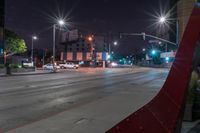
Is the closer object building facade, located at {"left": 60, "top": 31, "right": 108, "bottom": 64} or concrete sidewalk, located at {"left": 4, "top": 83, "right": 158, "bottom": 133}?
concrete sidewalk, located at {"left": 4, "top": 83, "right": 158, "bottom": 133}

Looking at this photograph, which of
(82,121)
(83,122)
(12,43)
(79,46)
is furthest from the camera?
(79,46)

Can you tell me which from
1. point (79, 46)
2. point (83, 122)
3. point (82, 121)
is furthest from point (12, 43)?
point (79, 46)

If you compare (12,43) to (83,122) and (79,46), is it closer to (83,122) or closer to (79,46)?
(83,122)

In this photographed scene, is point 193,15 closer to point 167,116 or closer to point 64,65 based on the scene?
point 167,116

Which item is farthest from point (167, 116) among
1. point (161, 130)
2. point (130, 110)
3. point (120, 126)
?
point (130, 110)

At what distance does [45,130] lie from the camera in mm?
8914

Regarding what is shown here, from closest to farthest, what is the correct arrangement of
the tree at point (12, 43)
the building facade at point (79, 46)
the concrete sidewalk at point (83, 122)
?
the concrete sidewalk at point (83, 122) < the tree at point (12, 43) < the building facade at point (79, 46)

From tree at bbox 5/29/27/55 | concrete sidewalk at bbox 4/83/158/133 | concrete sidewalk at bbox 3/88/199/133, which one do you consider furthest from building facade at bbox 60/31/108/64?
concrete sidewalk at bbox 3/88/199/133

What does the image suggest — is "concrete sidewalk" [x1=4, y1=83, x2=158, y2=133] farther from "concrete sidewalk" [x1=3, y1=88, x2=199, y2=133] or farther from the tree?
the tree

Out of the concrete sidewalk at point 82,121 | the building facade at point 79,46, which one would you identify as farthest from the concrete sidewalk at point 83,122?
the building facade at point 79,46

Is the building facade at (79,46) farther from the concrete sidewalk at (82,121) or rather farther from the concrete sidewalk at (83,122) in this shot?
the concrete sidewalk at (83,122)

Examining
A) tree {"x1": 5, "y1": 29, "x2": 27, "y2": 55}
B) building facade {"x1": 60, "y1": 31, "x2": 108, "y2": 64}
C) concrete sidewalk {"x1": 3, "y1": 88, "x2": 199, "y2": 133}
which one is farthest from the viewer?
building facade {"x1": 60, "y1": 31, "x2": 108, "y2": 64}

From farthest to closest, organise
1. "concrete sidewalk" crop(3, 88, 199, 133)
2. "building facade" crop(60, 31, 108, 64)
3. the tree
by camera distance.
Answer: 1. "building facade" crop(60, 31, 108, 64)
2. the tree
3. "concrete sidewalk" crop(3, 88, 199, 133)

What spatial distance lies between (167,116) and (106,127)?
344 centimetres
